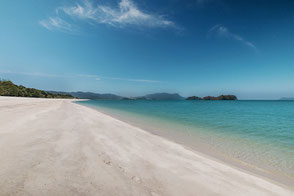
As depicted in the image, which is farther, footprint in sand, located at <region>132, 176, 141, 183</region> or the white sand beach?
footprint in sand, located at <region>132, 176, 141, 183</region>

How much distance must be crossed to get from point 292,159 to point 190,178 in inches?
237

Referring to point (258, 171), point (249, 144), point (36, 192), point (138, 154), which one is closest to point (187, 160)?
point (138, 154)

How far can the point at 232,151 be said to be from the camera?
6.19 m

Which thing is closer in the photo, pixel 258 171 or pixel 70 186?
pixel 70 186

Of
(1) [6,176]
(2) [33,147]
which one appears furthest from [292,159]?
(2) [33,147]

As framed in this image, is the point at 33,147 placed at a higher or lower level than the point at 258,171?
higher

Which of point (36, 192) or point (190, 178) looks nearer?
point (36, 192)

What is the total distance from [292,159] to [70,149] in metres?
9.30

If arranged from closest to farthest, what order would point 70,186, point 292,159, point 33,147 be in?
point 70,186
point 33,147
point 292,159

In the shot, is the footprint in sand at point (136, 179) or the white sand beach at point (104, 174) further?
the footprint in sand at point (136, 179)

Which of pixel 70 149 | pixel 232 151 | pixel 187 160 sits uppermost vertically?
pixel 70 149

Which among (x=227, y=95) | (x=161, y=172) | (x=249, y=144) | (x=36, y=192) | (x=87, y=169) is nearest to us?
(x=36, y=192)

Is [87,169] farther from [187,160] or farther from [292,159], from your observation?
[292,159]

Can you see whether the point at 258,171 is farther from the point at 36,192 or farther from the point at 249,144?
the point at 36,192
